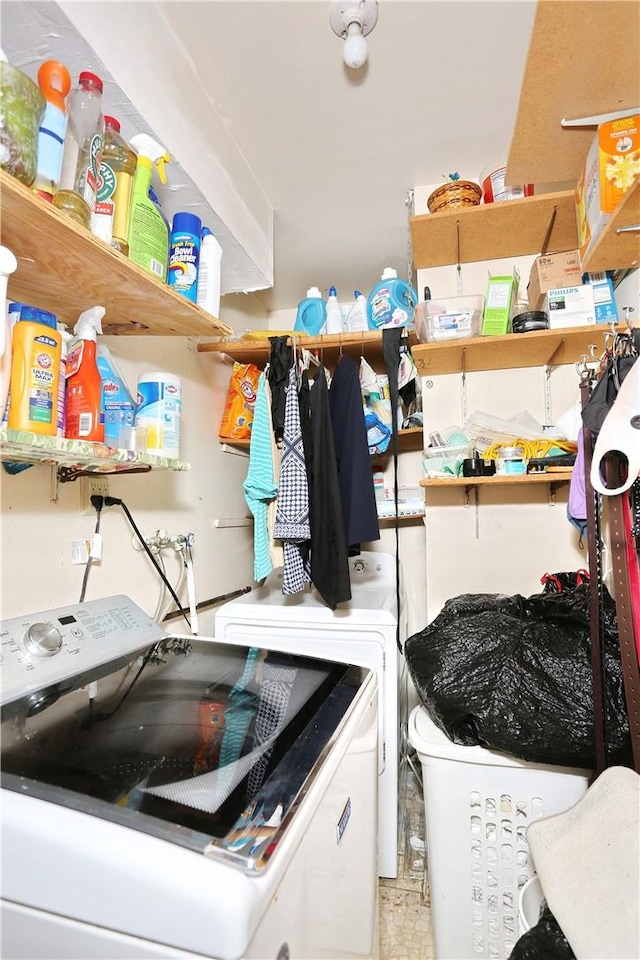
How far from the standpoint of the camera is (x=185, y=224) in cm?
126

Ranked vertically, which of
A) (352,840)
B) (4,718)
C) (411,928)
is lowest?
(411,928)

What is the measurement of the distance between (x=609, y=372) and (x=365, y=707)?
0.98 meters

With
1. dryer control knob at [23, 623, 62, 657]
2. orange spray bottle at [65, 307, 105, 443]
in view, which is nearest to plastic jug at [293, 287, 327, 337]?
orange spray bottle at [65, 307, 105, 443]

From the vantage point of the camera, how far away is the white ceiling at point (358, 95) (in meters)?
1.29

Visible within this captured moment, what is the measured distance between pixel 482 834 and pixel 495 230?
1.99 metres

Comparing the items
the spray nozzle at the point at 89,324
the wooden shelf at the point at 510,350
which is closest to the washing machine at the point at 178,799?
the spray nozzle at the point at 89,324

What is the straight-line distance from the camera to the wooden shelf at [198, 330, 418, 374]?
206 cm

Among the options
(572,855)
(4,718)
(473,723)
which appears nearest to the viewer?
(4,718)

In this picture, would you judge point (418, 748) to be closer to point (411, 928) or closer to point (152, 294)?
point (411, 928)

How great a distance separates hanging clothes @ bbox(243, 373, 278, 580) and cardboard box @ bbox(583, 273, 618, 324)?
125 cm

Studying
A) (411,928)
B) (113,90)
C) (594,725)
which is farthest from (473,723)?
(113,90)

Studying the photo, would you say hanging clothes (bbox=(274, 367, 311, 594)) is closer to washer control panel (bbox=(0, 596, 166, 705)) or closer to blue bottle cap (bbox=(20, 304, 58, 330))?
washer control panel (bbox=(0, 596, 166, 705))

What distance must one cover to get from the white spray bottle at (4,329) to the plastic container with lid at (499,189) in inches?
62.4

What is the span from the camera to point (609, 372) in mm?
1156
